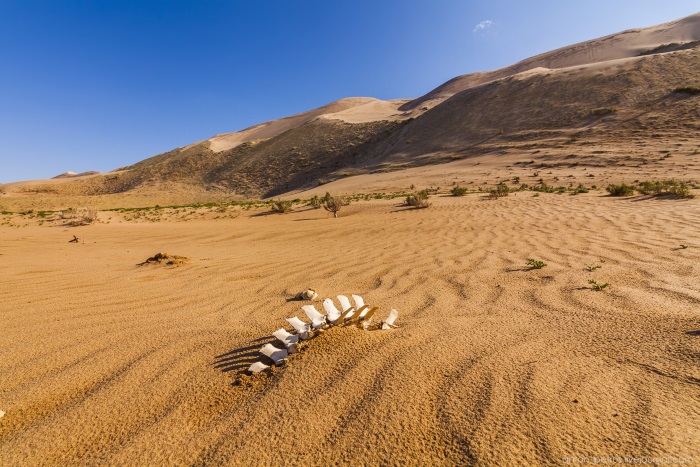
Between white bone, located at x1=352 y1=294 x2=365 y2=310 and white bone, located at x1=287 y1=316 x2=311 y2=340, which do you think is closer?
white bone, located at x1=287 y1=316 x2=311 y2=340

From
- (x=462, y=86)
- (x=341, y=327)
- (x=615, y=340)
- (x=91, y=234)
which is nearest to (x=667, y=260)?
(x=615, y=340)

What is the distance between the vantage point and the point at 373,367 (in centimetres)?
161

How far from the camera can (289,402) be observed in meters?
1.41

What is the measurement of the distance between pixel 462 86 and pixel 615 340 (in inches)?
2954

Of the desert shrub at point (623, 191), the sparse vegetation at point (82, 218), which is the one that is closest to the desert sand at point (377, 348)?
the desert shrub at point (623, 191)

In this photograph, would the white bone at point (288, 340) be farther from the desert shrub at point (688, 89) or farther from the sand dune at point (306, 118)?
the sand dune at point (306, 118)

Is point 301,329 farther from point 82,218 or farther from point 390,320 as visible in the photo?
point 82,218

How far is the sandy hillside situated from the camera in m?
1.17

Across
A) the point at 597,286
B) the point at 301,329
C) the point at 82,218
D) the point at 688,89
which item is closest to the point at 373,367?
the point at 301,329

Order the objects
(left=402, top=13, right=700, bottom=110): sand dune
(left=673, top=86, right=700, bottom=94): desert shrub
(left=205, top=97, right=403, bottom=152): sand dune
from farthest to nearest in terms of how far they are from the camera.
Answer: (left=205, top=97, right=403, bottom=152): sand dune, (left=402, top=13, right=700, bottom=110): sand dune, (left=673, top=86, right=700, bottom=94): desert shrub

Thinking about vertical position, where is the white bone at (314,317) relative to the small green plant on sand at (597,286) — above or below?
above

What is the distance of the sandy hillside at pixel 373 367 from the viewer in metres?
1.17

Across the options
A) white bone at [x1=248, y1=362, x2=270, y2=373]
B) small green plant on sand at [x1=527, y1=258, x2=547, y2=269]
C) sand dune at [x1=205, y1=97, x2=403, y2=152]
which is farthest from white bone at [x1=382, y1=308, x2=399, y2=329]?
sand dune at [x1=205, y1=97, x2=403, y2=152]

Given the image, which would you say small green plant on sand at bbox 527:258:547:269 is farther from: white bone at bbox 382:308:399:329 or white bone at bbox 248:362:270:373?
white bone at bbox 248:362:270:373
